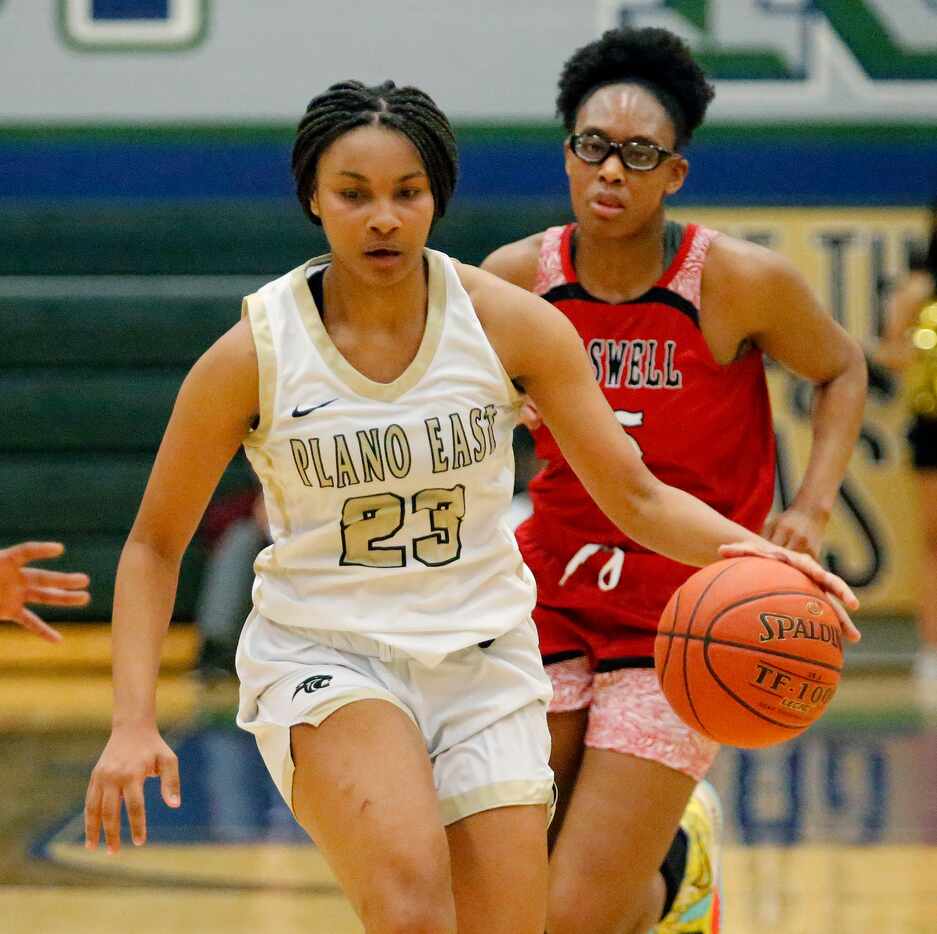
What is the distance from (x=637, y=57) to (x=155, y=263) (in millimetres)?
6125

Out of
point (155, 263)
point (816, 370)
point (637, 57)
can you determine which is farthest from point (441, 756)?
point (155, 263)

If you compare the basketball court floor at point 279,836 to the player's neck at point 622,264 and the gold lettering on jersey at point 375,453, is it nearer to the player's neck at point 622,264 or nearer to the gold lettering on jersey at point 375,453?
the player's neck at point 622,264

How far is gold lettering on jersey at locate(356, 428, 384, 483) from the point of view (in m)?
2.99

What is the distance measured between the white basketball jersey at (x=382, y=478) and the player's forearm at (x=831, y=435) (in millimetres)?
1018

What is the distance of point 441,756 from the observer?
9.91 ft

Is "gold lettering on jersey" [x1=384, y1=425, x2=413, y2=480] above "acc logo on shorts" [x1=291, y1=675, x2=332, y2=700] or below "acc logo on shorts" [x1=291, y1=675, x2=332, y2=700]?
above

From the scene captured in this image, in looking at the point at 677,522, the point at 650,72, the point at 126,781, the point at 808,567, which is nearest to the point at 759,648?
Answer: the point at 808,567

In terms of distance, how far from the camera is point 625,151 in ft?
12.4

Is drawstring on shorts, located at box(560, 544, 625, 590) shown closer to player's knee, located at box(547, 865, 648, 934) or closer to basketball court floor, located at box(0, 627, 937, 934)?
player's knee, located at box(547, 865, 648, 934)

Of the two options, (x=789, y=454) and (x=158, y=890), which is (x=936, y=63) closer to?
(x=789, y=454)

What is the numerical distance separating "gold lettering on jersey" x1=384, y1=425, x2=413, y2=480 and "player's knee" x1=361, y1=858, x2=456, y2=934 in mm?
683

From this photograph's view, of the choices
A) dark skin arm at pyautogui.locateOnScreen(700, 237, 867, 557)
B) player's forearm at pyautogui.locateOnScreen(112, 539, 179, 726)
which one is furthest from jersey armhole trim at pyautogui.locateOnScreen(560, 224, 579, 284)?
player's forearm at pyautogui.locateOnScreen(112, 539, 179, 726)

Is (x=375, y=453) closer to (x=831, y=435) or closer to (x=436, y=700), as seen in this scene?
(x=436, y=700)

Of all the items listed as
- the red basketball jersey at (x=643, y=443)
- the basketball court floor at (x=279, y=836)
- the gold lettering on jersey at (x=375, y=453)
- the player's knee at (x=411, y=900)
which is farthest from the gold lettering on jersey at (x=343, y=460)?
the basketball court floor at (x=279, y=836)
